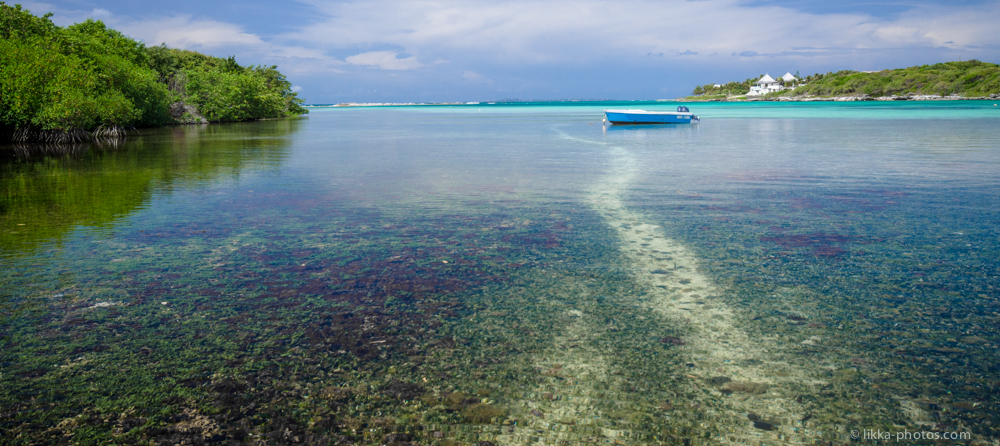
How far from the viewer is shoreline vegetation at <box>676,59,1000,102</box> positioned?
145 meters

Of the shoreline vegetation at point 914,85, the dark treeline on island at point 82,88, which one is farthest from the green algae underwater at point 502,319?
the shoreline vegetation at point 914,85

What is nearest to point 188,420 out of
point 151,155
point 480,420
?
point 480,420

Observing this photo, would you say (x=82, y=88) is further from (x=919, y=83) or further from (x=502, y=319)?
(x=919, y=83)

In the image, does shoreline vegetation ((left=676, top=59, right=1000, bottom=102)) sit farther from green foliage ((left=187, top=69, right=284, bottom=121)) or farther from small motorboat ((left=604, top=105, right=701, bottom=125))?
green foliage ((left=187, top=69, right=284, bottom=121))

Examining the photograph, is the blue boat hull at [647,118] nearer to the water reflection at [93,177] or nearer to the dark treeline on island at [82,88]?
the water reflection at [93,177]

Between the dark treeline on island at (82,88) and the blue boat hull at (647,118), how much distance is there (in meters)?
37.1

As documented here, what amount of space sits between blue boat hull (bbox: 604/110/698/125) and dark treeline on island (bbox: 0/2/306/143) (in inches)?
1459

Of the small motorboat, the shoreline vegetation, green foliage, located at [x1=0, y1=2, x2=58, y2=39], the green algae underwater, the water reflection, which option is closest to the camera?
the green algae underwater

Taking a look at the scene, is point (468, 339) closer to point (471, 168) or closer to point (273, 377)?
point (273, 377)

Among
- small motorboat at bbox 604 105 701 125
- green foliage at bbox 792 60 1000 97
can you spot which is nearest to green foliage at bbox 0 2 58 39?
small motorboat at bbox 604 105 701 125

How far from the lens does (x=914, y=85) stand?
530ft

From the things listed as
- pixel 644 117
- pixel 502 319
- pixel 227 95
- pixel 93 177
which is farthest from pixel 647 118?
pixel 502 319

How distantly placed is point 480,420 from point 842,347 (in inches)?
133

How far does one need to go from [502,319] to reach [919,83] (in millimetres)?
198631
